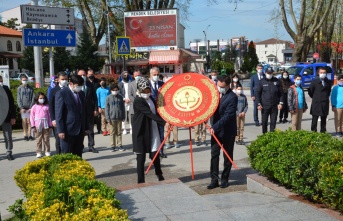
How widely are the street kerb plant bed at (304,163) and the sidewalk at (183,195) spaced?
8.6 inches

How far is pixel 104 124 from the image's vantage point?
568 inches

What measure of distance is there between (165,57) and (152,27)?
8.05 metres

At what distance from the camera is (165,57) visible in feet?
137

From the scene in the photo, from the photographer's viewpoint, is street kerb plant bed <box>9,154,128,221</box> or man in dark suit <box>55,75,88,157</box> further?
man in dark suit <box>55,75,88,157</box>

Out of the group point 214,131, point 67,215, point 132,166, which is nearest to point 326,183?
point 214,131

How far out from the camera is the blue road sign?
14156 millimetres

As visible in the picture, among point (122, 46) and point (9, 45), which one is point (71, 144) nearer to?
point (122, 46)

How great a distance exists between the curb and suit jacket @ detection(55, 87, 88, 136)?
3.14 meters

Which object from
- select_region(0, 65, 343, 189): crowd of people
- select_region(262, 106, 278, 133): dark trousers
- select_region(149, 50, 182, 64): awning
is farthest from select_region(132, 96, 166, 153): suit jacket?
select_region(149, 50, 182, 64): awning

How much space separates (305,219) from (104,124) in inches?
385

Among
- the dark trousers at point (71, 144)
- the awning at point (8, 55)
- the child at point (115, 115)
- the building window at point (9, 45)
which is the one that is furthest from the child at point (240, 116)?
the building window at point (9, 45)

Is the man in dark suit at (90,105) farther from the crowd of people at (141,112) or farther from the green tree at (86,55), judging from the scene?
the green tree at (86,55)

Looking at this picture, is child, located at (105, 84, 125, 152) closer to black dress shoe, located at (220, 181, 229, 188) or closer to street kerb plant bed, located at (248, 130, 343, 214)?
black dress shoe, located at (220, 181, 229, 188)

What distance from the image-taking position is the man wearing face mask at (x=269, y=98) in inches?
468
